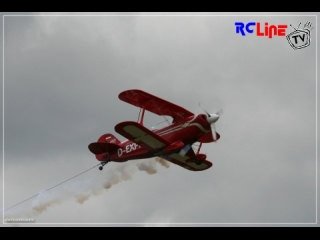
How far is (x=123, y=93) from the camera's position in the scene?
51.2 metres

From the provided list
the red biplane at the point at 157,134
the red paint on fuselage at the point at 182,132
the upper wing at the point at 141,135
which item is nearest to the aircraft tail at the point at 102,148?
the red biplane at the point at 157,134

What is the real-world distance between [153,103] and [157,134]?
1420mm

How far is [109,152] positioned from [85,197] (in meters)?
2.64

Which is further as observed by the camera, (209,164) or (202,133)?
(209,164)

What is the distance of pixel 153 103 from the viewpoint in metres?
51.8

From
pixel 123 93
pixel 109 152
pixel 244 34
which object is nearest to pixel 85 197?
pixel 109 152

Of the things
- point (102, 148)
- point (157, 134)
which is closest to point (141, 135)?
point (157, 134)

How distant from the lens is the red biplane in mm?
50719

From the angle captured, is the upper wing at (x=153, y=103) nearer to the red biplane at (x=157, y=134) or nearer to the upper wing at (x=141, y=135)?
the red biplane at (x=157, y=134)

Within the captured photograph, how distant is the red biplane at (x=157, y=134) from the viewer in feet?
166

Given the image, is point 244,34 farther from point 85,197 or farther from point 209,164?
point 85,197

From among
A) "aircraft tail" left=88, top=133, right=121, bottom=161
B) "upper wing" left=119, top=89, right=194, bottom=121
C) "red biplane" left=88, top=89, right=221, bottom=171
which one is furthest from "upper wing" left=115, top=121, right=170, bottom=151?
"aircraft tail" left=88, top=133, right=121, bottom=161

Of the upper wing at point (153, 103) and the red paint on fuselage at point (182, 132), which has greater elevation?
the upper wing at point (153, 103)

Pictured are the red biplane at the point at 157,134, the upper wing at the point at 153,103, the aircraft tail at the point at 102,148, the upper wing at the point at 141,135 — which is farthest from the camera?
the aircraft tail at the point at 102,148
